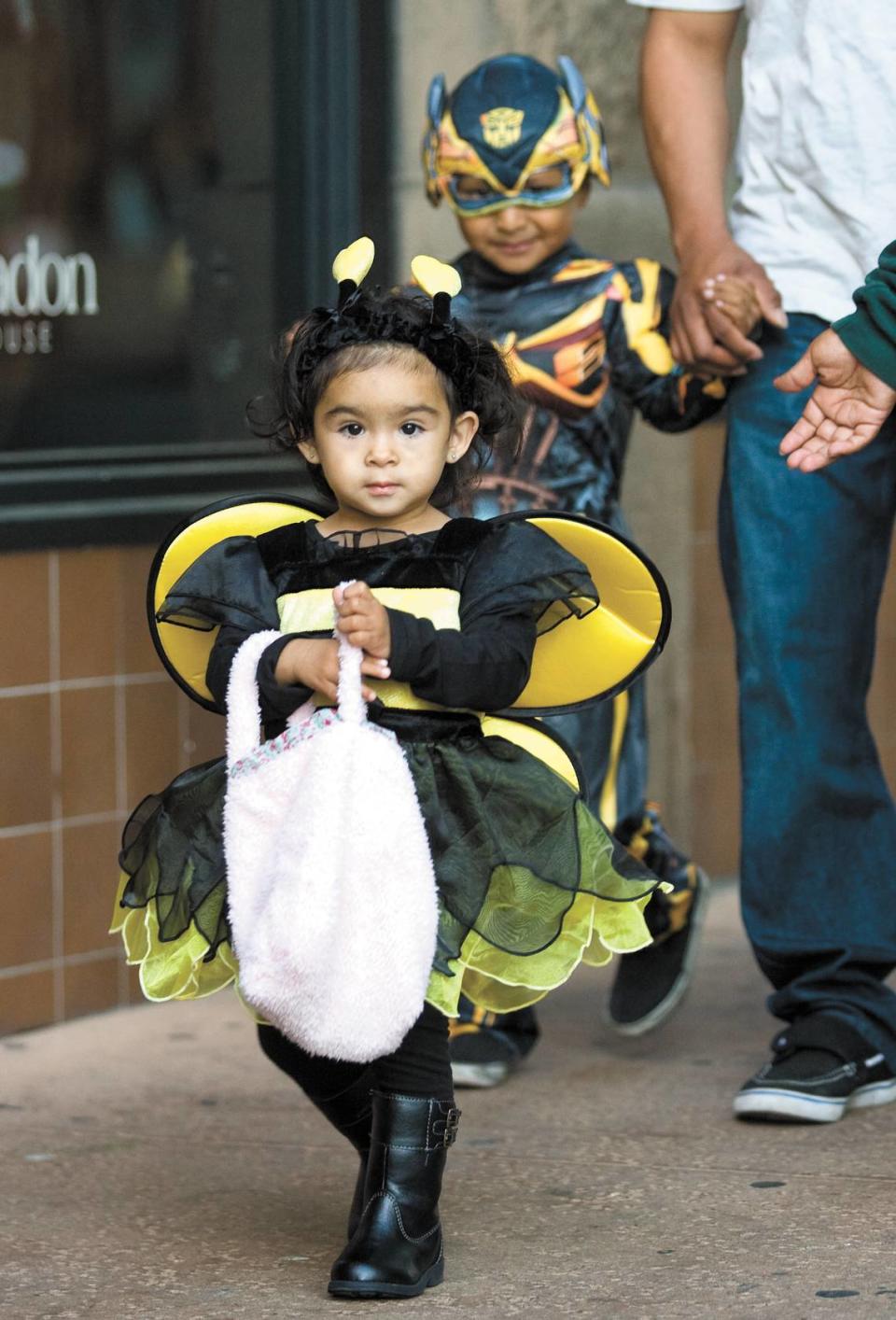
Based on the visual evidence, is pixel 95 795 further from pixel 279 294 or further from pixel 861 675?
pixel 861 675

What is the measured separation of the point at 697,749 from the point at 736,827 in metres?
0.29

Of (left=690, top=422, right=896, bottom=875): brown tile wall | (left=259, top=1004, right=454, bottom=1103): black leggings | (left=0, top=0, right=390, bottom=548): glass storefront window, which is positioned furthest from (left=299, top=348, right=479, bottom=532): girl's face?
(left=690, top=422, right=896, bottom=875): brown tile wall

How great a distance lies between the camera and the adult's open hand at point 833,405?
12.5 ft

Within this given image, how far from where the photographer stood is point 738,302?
13.6ft

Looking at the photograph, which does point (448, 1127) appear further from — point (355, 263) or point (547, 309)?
point (547, 309)

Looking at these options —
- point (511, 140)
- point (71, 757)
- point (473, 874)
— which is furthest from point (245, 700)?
point (71, 757)

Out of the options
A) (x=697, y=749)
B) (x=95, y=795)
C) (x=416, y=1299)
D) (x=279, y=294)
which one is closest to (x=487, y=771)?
(x=416, y=1299)

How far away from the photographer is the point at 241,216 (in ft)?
18.0

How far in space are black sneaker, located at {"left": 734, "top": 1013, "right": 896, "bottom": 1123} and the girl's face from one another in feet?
4.51

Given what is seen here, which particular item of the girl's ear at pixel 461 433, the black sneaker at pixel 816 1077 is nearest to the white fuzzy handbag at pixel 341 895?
the girl's ear at pixel 461 433

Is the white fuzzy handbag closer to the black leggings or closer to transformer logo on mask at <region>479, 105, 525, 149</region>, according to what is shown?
the black leggings

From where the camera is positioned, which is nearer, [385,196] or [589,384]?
[589,384]

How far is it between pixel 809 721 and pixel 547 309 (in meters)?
0.96

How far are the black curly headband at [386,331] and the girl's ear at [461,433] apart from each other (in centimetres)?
4
